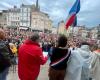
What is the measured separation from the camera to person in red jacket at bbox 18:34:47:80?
668 centimetres

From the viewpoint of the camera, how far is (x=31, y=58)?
6695mm

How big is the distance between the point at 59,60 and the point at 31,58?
0.56 m

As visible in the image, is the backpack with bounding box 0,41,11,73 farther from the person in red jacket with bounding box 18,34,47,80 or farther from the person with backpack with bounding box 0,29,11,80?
the person in red jacket with bounding box 18,34,47,80

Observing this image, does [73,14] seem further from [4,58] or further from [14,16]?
[14,16]

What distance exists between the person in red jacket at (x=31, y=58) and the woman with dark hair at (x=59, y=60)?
0.22m

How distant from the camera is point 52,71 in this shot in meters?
6.72

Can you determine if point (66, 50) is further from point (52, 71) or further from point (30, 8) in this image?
point (30, 8)

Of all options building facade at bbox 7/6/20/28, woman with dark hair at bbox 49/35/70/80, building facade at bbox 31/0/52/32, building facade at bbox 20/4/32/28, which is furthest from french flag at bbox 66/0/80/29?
building facade at bbox 7/6/20/28

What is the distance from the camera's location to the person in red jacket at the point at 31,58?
668 cm

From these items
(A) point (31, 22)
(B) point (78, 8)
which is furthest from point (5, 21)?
(B) point (78, 8)

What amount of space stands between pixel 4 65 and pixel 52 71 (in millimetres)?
1074

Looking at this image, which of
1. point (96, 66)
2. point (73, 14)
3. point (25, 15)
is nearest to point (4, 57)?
point (96, 66)

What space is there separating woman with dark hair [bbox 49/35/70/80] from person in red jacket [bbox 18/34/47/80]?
22 centimetres

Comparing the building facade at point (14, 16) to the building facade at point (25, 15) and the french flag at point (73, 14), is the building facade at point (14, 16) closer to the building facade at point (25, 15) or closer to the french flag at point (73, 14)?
the building facade at point (25, 15)
